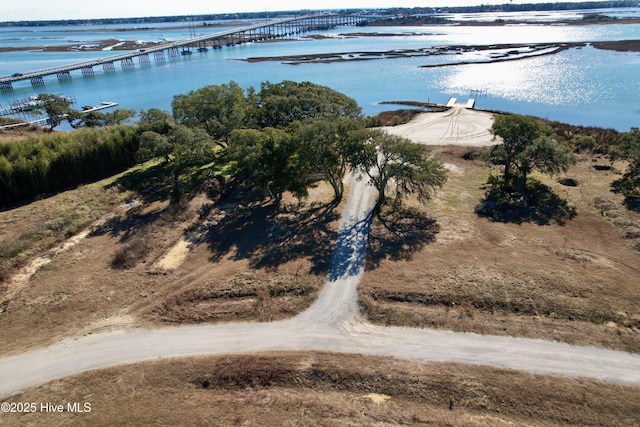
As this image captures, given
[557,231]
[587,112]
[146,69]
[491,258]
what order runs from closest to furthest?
1. [491,258]
2. [557,231]
3. [587,112]
4. [146,69]

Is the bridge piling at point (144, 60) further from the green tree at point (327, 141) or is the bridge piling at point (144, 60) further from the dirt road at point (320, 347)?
the dirt road at point (320, 347)

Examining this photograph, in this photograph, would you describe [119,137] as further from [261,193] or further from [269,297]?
[269,297]

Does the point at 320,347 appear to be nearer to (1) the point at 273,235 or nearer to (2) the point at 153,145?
(1) the point at 273,235

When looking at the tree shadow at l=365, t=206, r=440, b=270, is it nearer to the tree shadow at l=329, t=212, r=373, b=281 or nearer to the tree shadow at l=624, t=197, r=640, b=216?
the tree shadow at l=329, t=212, r=373, b=281

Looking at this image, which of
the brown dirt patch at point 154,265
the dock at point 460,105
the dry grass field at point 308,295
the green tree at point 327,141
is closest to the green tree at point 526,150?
the dry grass field at point 308,295

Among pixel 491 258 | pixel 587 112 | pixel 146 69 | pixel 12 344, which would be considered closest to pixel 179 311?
pixel 12 344

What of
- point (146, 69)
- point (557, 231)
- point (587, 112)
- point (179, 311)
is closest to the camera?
point (179, 311)
